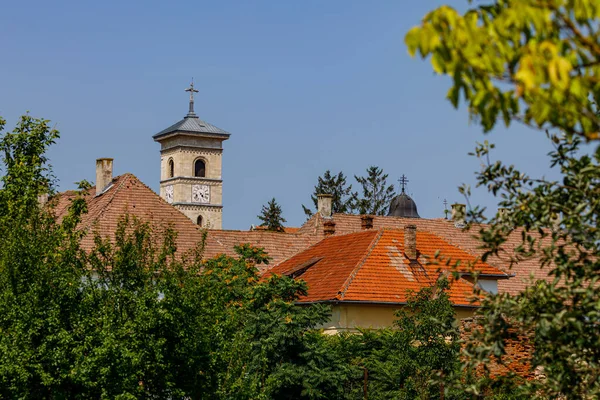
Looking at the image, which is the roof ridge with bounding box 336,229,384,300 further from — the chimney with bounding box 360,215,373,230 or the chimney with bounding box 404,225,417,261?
the chimney with bounding box 360,215,373,230

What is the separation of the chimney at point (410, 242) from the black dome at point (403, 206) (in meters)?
51.7

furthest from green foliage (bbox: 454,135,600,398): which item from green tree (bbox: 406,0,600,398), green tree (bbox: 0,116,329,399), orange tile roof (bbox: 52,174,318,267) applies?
orange tile roof (bbox: 52,174,318,267)

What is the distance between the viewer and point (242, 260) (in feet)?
82.6

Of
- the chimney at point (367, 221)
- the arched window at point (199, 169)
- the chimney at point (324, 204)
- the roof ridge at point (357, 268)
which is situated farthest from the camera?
the arched window at point (199, 169)

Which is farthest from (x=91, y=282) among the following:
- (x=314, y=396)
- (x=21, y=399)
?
(x=314, y=396)

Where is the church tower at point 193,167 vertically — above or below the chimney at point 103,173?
above

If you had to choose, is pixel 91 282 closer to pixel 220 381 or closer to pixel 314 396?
pixel 220 381

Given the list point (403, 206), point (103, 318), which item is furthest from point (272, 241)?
point (403, 206)

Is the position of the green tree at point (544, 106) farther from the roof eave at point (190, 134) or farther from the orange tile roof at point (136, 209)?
the roof eave at point (190, 134)

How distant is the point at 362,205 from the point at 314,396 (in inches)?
2518

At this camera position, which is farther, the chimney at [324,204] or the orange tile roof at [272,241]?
the chimney at [324,204]

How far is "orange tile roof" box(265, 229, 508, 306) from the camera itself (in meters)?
34.0

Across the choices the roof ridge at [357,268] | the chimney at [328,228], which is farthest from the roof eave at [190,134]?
the roof ridge at [357,268]

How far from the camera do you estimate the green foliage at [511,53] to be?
515cm
